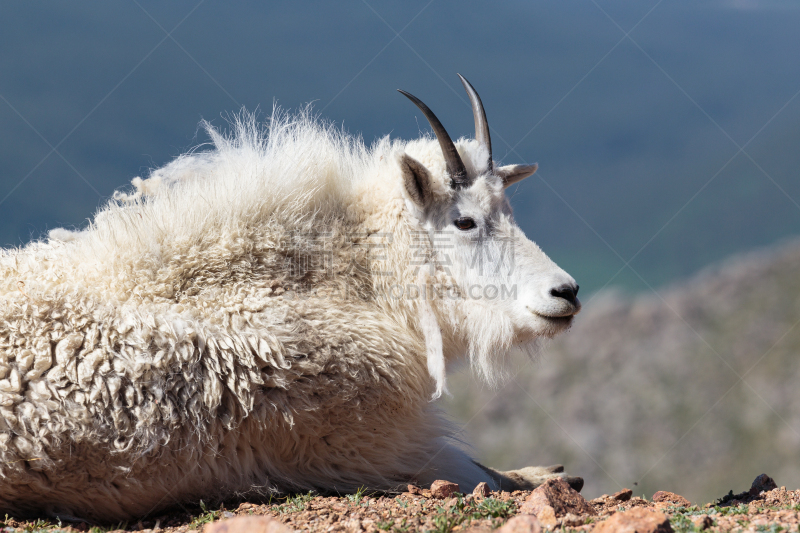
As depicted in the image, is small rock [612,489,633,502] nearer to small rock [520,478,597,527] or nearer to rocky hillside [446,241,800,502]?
small rock [520,478,597,527]

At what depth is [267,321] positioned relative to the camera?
182 inches

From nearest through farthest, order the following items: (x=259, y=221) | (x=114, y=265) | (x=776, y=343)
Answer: (x=114, y=265), (x=259, y=221), (x=776, y=343)

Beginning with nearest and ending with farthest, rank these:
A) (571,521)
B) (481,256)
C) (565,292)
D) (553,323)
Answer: (571,521), (565,292), (553,323), (481,256)

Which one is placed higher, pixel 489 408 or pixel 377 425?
pixel 489 408

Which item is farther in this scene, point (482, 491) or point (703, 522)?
point (482, 491)

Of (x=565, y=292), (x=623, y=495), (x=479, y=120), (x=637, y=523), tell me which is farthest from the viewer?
(x=479, y=120)

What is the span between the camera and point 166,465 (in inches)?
173

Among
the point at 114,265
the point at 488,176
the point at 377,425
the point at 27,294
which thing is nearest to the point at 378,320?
the point at 377,425

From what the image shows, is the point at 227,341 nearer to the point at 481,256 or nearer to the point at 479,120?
the point at 481,256

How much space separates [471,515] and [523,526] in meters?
0.71

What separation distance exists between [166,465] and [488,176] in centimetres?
328

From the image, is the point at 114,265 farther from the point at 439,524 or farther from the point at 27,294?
the point at 439,524

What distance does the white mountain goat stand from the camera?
426 centimetres

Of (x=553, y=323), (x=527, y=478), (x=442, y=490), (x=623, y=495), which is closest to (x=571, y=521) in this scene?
(x=442, y=490)
